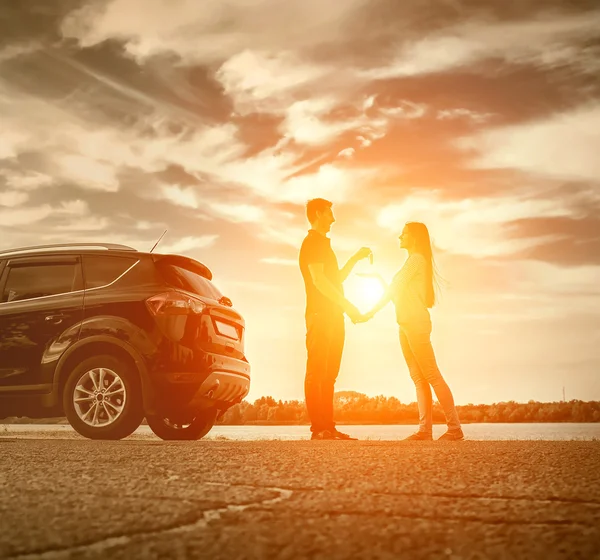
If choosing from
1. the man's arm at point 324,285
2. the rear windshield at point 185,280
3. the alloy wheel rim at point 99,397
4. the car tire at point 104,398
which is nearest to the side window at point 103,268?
the rear windshield at point 185,280

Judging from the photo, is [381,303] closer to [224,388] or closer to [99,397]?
[224,388]

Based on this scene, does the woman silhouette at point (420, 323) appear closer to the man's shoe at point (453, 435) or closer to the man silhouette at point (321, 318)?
the man's shoe at point (453, 435)

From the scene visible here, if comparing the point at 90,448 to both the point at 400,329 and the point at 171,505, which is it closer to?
the point at 171,505

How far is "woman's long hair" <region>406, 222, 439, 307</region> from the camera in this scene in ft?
27.0

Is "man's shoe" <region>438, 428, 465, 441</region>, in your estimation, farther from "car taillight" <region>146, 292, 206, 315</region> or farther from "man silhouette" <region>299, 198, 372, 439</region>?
"car taillight" <region>146, 292, 206, 315</region>

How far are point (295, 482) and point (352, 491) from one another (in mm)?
421

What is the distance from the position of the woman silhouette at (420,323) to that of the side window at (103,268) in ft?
10.2

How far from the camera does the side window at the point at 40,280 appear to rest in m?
8.14

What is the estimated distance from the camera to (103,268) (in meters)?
8.09

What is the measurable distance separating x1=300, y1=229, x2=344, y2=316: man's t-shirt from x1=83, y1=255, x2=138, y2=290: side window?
1.99m

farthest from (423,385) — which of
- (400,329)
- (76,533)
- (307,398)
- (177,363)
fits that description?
(76,533)

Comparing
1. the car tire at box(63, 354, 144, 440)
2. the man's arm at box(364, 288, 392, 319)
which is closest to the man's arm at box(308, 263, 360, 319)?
the man's arm at box(364, 288, 392, 319)

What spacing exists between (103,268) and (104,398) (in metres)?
1.49

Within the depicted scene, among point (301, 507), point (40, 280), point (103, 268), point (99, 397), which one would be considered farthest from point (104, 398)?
point (301, 507)
